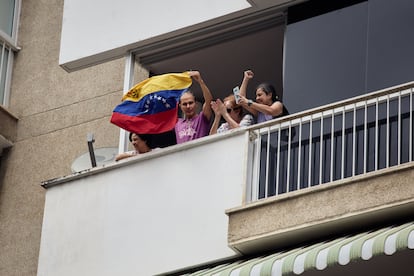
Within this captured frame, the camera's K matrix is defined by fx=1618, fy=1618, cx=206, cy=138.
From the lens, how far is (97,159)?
23.9m

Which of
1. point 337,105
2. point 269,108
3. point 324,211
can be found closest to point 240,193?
point 269,108

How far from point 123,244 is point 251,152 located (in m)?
2.13

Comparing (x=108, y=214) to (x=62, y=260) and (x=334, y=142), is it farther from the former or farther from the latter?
(x=334, y=142)

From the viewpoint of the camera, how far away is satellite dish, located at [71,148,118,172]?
924 inches

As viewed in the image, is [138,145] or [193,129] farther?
[138,145]

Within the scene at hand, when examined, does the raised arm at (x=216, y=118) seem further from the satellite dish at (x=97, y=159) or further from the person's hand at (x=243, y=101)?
the satellite dish at (x=97, y=159)

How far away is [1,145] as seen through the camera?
1031 inches

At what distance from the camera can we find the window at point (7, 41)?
2667cm

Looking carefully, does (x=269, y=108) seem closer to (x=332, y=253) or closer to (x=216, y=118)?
(x=216, y=118)

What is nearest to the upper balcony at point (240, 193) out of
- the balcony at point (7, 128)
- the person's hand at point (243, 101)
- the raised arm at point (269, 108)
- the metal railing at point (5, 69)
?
the raised arm at point (269, 108)

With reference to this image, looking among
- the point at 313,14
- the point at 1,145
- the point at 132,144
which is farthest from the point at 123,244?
the point at 1,145

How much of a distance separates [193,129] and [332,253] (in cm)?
386

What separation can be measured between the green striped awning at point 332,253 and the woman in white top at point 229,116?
7.01 ft

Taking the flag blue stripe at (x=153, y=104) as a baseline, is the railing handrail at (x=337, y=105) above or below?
below
